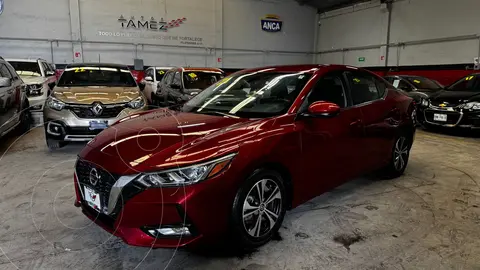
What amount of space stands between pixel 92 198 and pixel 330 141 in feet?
5.72

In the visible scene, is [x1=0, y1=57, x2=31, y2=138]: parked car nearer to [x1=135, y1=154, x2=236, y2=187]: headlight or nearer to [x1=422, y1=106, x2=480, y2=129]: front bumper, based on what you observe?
[x1=135, y1=154, x2=236, y2=187]: headlight

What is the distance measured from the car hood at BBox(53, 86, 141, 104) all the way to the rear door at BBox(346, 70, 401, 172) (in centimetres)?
315

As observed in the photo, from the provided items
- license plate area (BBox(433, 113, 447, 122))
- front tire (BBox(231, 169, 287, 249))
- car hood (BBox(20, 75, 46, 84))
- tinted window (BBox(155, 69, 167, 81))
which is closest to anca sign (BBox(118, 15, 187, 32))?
tinted window (BBox(155, 69, 167, 81))

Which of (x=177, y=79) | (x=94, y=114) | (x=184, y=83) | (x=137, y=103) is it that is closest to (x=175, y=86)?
(x=184, y=83)

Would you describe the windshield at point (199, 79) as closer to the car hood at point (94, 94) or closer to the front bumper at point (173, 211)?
the car hood at point (94, 94)

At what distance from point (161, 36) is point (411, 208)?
40.9 feet

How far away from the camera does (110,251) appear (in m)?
2.18

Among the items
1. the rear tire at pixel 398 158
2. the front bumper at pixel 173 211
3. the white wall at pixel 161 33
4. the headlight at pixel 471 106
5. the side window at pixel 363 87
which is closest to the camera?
the front bumper at pixel 173 211

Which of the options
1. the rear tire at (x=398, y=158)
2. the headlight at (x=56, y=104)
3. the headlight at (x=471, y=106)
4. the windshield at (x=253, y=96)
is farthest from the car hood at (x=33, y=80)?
the headlight at (x=471, y=106)

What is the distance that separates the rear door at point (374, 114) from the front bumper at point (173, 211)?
1.65 meters

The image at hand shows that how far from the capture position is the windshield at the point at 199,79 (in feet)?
21.9

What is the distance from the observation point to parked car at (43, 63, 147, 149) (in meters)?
4.30

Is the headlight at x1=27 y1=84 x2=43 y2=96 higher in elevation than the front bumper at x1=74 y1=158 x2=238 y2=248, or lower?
higher

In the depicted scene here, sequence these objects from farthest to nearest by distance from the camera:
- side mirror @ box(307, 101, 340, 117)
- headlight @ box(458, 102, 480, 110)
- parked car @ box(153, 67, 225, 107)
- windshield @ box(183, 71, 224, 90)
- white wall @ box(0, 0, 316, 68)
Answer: white wall @ box(0, 0, 316, 68), windshield @ box(183, 71, 224, 90), parked car @ box(153, 67, 225, 107), headlight @ box(458, 102, 480, 110), side mirror @ box(307, 101, 340, 117)
